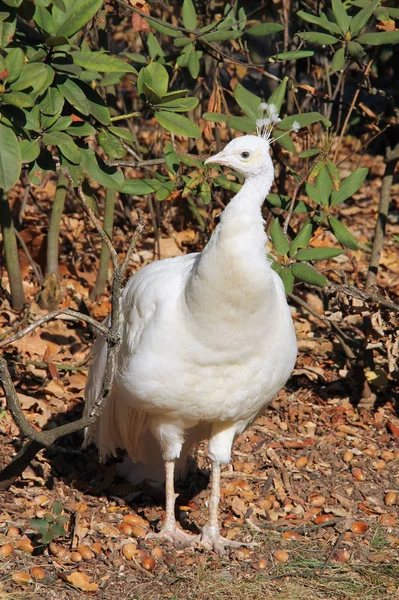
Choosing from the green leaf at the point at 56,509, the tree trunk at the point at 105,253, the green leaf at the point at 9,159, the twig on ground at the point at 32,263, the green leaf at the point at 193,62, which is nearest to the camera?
the green leaf at the point at 9,159

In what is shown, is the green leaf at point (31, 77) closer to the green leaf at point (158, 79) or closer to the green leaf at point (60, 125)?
the green leaf at point (60, 125)

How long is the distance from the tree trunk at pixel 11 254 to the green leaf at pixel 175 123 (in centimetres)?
193

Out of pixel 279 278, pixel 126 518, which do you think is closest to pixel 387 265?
pixel 279 278

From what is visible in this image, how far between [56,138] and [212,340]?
106 cm

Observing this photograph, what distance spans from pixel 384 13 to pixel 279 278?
1569 mm

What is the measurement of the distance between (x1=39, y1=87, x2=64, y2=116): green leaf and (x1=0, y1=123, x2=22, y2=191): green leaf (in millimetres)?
329

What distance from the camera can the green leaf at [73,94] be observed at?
3.31 metres

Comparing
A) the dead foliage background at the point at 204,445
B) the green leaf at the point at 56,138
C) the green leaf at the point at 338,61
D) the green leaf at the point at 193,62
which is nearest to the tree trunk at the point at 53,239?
the dead foliage background at the point at 204,445

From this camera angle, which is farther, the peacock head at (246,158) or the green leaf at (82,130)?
the peacock head at (246,158)

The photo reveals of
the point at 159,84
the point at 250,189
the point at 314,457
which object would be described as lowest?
the point at 314,457

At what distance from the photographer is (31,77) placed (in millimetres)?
3051

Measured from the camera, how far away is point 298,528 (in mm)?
4312

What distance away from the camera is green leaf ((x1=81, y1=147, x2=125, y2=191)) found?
11.5 ft

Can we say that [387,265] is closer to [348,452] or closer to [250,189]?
[348,452]
